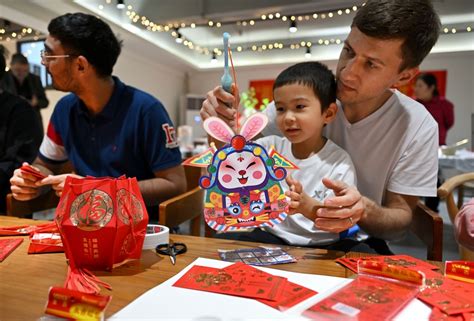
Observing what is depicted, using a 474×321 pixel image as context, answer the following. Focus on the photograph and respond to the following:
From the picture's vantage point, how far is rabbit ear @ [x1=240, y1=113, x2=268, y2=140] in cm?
82

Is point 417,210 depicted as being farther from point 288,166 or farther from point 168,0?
point 168,0

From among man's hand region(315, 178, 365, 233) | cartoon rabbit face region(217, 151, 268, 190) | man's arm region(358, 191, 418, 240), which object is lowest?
man's arm region(358, 191, 418, 240)

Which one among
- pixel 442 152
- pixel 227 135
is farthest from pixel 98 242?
pixel 442 152

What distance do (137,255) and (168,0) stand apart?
1.67m

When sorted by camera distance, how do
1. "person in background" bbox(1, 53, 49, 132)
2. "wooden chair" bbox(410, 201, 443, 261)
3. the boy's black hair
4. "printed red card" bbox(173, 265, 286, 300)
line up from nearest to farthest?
"printed red card" bbox(173, 265, 286, 300), "wooden chair" bbox(410, 201, 443, 261), the boy's black hair, "person in background" bbox(1, 53, 49, 132)

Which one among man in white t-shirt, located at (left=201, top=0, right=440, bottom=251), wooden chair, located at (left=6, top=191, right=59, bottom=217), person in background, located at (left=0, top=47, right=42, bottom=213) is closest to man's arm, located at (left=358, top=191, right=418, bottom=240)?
man in white t-shirt, located at (left=201, top=0, right=440, bottom=251)

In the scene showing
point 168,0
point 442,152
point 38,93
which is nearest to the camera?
point 168,0

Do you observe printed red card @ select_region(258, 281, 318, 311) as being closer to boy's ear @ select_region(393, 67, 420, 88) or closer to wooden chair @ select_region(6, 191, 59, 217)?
boy's ear @ select_region(393, 67, 420, 88)

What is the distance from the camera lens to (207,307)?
56cm

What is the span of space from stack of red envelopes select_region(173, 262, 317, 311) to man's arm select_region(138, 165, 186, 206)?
23.9 inches

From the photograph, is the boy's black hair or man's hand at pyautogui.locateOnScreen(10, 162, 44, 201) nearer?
the boy's black hair

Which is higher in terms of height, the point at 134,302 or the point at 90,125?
the point at 90,125

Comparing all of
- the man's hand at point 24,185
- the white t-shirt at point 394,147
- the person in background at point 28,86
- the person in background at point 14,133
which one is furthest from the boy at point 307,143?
the person in background at point 28,86

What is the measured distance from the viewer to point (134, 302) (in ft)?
1.90
